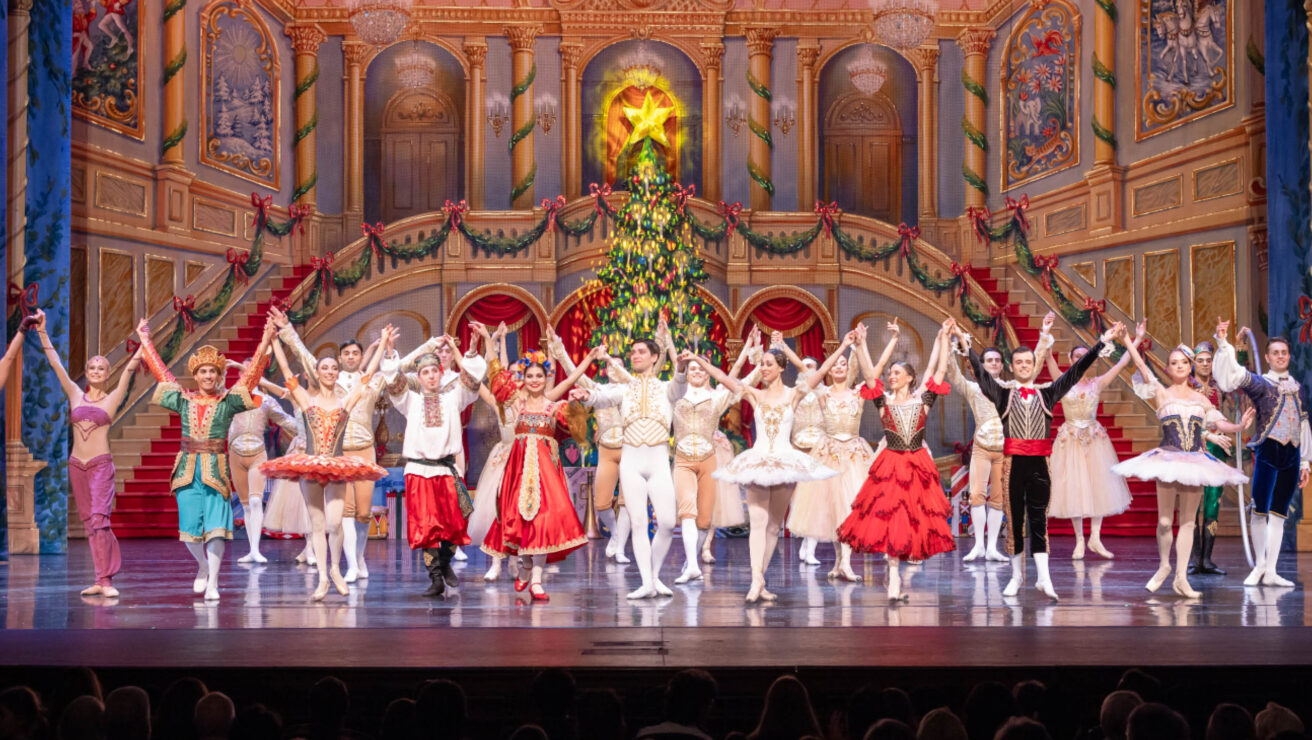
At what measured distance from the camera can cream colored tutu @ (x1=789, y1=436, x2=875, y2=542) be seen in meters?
8.55

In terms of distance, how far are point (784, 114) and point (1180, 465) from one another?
39.7ft

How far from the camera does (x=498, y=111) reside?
18156 millimetres

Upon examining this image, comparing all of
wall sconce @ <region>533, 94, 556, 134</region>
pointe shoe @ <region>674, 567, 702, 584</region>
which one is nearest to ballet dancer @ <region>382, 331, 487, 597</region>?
pointe shoe @ <region>674, 567, 702, 584</region>

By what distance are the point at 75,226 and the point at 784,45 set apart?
10.4m

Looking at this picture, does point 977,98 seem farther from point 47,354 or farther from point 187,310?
point 47,354

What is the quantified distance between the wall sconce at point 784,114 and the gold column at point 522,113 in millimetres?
3694

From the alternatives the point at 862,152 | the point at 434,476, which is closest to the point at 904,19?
the point at 862,152

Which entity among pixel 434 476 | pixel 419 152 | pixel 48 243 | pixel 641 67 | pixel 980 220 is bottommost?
pixel 434 476

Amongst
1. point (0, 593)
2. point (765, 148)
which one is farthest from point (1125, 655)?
point (765, 148)

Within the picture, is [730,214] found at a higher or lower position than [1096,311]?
higher

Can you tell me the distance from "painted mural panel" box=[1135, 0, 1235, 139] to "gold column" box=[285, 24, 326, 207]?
11.3m

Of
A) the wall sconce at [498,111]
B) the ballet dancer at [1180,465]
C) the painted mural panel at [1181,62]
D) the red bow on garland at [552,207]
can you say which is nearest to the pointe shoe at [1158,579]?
the ballet dancer at [1180,465]

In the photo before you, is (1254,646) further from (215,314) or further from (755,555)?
(215,314)

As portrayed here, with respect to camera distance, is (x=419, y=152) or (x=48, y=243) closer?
(x=48, y=243)
